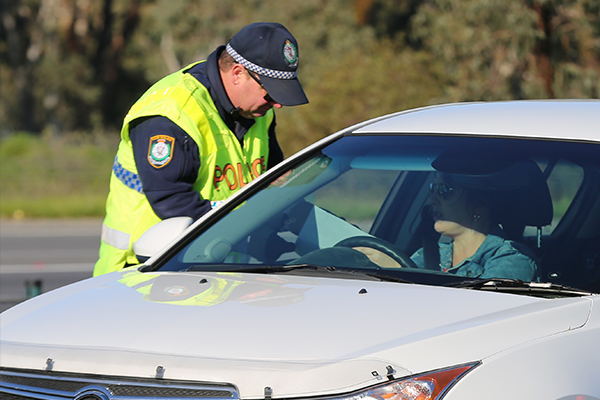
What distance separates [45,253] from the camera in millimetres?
13812

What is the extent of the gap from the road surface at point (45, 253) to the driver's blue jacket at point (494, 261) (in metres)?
6.71

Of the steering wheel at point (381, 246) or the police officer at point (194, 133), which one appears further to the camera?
the police officer at point (194, 133)

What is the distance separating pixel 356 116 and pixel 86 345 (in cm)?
2092

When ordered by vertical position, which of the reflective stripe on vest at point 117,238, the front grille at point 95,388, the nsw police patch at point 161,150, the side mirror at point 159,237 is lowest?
the front grille at point 95,388

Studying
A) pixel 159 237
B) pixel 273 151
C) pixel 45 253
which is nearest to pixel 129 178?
pixel 159 237

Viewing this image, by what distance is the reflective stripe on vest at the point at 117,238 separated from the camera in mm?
3268

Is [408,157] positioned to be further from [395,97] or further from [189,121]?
[395,97]

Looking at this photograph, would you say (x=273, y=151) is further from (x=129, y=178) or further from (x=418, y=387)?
(x=418, y=387)

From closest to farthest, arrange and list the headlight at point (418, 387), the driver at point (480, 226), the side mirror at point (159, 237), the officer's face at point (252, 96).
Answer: the headlight at point (418, 387), the driver at point (480, 226), the side mirror at point (159, 237), the officer's face at point (252, 96)

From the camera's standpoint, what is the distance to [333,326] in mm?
1775

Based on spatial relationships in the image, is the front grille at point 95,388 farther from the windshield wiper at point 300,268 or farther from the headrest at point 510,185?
the headrest at point 510,185

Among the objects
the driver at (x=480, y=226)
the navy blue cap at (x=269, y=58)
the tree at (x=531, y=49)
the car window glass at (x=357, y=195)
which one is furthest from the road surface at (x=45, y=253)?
the tree at (x=531, y=49)

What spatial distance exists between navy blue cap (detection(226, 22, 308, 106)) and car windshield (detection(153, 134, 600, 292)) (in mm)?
486

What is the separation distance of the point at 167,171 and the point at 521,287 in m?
1.55
